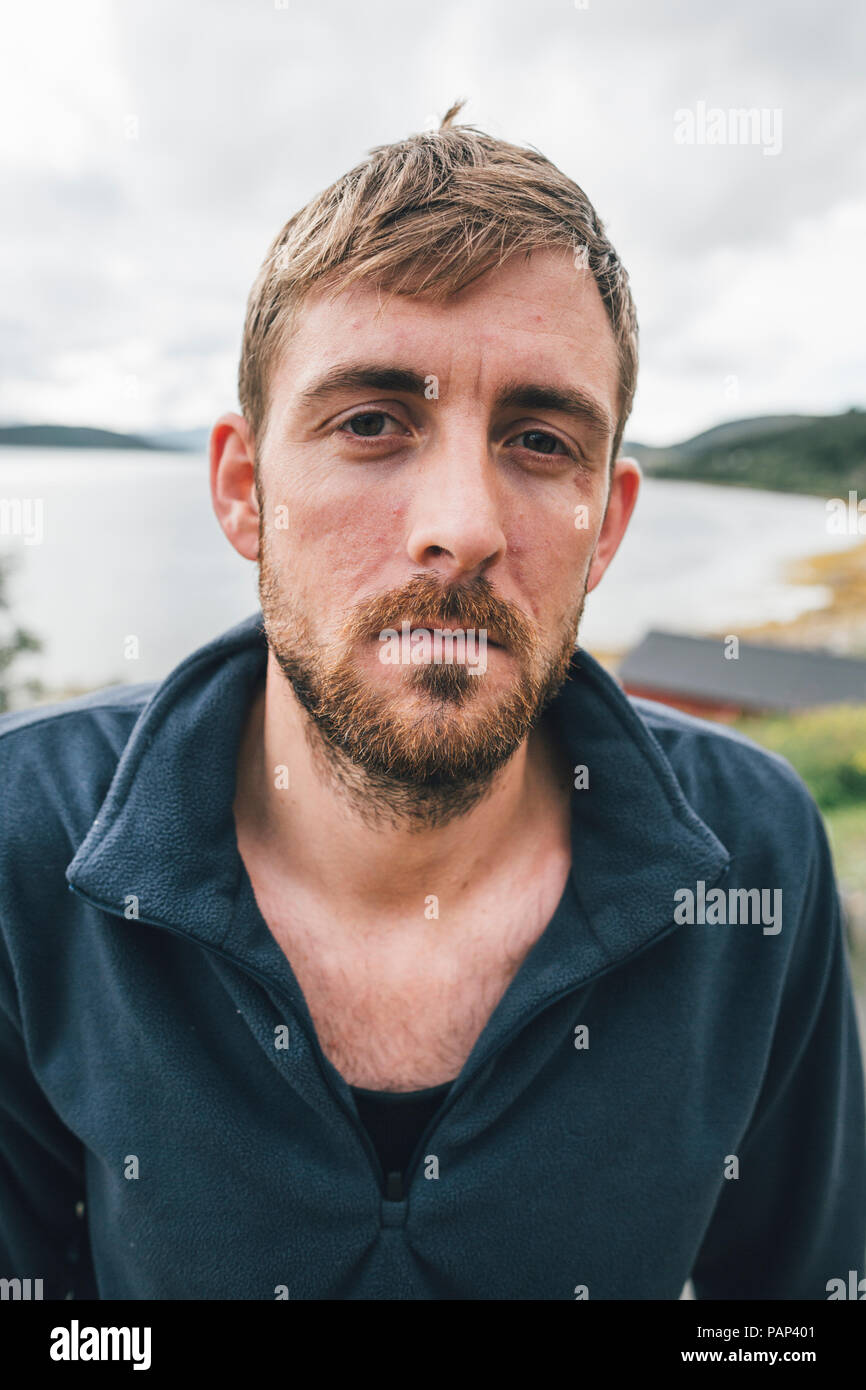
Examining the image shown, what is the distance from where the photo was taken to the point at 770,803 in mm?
1802

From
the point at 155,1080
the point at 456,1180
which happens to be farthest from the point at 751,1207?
the point at 155,1080

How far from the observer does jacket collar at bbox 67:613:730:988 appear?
1398mm

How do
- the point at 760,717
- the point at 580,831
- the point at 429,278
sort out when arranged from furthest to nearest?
the point at 760,717, the point at 580,831, the point at 429,278

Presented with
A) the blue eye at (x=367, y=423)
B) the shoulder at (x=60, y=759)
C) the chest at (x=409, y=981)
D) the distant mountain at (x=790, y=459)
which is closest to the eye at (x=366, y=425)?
the blue eye at (x=367, y=423)

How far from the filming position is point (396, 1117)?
4.84ft

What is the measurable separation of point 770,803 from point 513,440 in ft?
3.07

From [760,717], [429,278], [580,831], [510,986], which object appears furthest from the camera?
[760,717]

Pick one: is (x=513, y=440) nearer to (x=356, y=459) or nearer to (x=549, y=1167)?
(x=356, y=459)

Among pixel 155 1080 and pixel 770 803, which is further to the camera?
pixel 770 803

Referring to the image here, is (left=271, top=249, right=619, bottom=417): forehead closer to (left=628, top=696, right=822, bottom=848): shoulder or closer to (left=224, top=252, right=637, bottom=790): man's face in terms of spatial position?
(left=224, top=252, right=637, bottom=790): man's face

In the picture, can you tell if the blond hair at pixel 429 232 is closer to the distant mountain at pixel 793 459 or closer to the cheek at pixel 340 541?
the cheek at pixel 340 541

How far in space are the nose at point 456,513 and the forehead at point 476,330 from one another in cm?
11

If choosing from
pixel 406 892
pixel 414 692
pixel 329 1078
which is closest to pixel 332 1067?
pixel 329 1078

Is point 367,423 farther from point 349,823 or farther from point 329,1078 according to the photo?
point 329,1078
